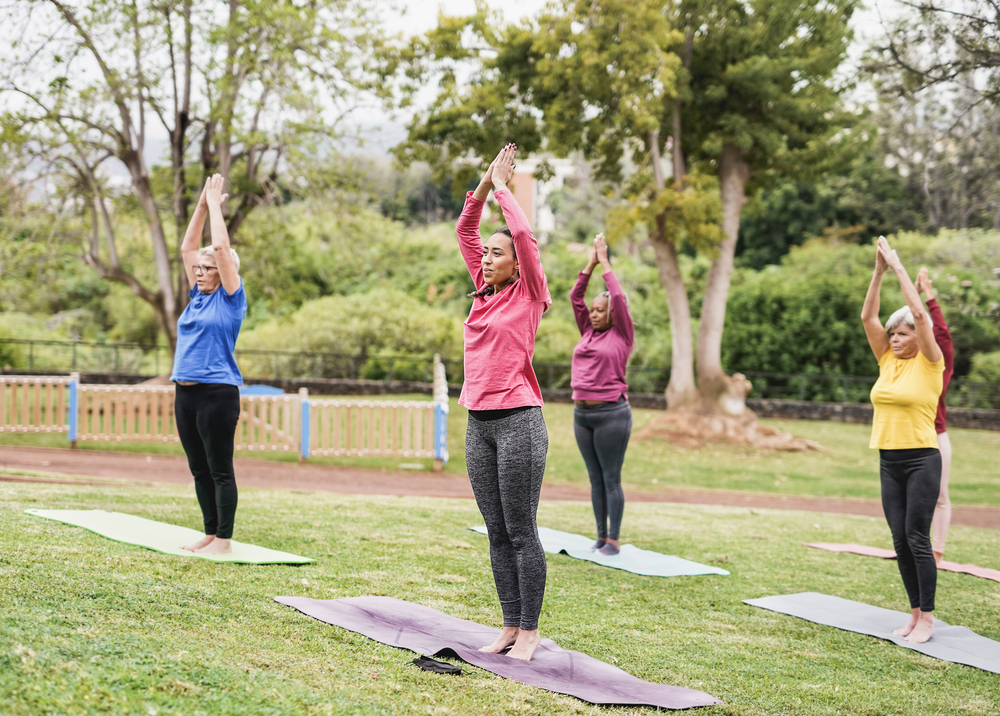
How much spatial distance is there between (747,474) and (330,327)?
521 inches

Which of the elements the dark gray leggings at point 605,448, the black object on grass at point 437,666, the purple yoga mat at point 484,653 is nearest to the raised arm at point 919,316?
the dark gray leggings at point 605,448

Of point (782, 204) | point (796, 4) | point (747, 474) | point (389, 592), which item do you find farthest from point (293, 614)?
point (782, 204)

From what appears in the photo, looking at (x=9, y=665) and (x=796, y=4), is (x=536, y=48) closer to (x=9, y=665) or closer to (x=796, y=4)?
(x=796, y=4)

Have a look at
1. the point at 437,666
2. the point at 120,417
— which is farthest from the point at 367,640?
the point at 120,417

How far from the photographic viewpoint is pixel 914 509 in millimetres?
4777

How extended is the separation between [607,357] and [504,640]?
294 cm

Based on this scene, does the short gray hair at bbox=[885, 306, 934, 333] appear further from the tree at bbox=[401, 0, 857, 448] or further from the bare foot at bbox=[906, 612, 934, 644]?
the tree at bbox=[401, 0, 857, 448]

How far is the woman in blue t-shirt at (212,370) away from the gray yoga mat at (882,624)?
337 centimetres

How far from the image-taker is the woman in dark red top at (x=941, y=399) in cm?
547

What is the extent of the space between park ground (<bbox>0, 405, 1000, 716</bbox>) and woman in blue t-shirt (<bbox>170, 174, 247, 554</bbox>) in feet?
1.82

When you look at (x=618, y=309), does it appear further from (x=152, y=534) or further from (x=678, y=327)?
(x=678, y=327)

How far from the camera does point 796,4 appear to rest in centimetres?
1645

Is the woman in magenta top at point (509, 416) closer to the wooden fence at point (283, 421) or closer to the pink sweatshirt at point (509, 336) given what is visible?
the pink sweatshirt at point (509, 336)

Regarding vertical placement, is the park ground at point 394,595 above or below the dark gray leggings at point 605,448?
below
